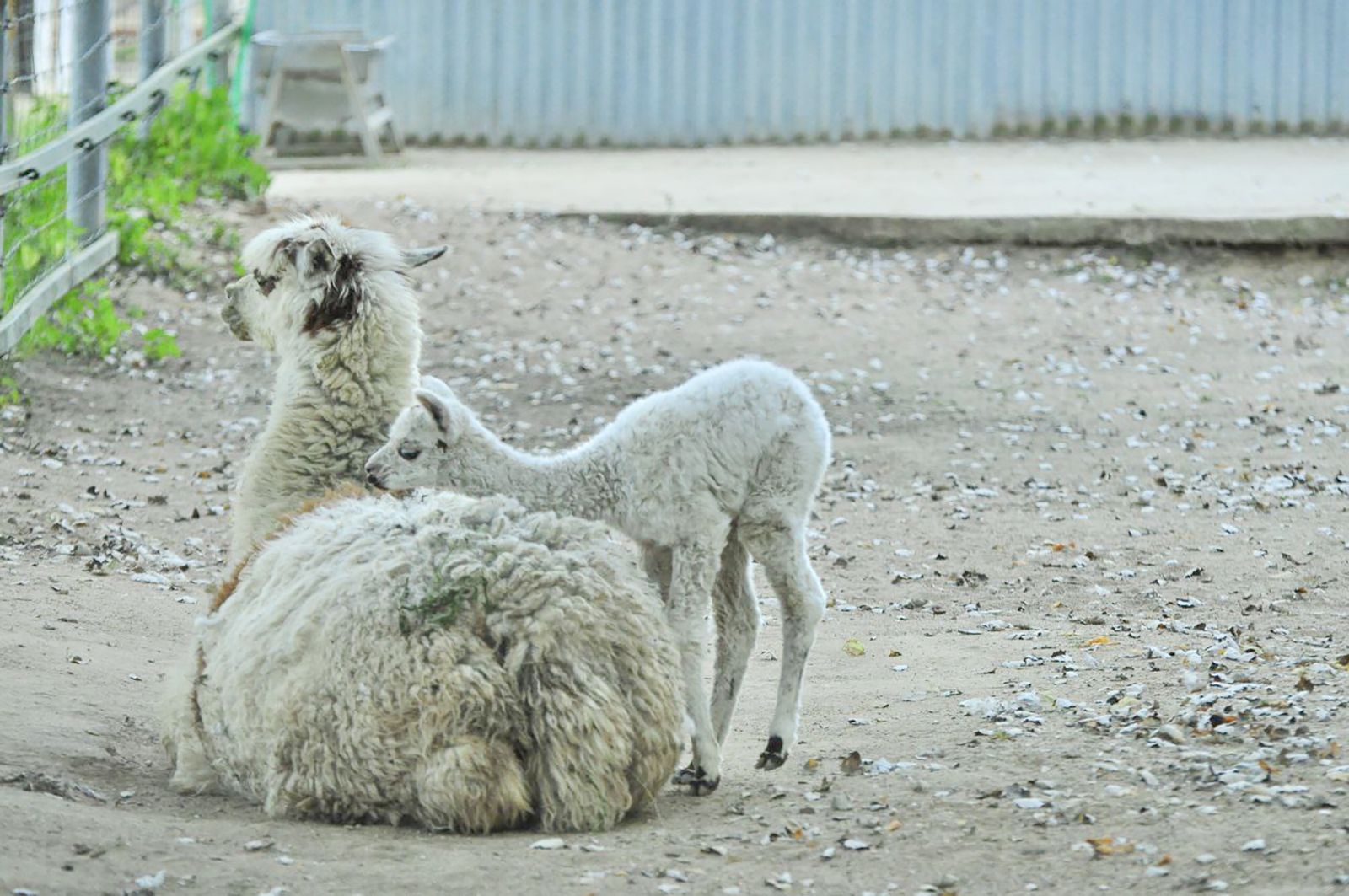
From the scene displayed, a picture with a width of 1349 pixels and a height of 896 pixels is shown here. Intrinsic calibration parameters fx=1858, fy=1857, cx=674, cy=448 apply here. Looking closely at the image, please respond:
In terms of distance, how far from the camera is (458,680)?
4660mm

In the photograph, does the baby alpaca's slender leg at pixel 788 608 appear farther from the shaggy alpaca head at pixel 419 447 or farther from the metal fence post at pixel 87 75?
the metal fence post at pixel 87 75

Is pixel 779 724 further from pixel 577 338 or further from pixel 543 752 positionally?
pixel 577 338

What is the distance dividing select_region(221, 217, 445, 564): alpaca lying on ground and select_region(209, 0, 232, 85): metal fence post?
32.7 ft

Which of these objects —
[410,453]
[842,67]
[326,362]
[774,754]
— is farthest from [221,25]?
[774,754]

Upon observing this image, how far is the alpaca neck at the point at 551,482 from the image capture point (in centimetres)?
527

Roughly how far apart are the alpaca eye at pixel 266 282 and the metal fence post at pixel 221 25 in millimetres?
9842

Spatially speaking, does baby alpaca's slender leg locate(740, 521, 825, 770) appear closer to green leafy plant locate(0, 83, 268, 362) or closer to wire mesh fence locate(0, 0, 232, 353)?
wire mesh fence locate(0, 0, 232, 353)

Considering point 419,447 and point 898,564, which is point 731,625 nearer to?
point 419,447

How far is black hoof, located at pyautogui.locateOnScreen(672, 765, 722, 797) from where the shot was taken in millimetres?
5188

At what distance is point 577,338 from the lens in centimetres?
1203

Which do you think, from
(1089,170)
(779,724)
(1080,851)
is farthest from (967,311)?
(1080,851)

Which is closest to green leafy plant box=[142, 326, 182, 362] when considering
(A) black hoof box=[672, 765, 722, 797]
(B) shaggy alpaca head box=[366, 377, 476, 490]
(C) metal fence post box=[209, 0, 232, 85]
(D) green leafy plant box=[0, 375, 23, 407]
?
(D) green leafy plant box=[0, 375, 23, 407]

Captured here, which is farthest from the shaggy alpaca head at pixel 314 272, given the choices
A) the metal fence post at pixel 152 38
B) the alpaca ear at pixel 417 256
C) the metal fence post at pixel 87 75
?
the metal fence post at pixel 152 38

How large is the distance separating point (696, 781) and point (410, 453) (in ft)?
4.00
